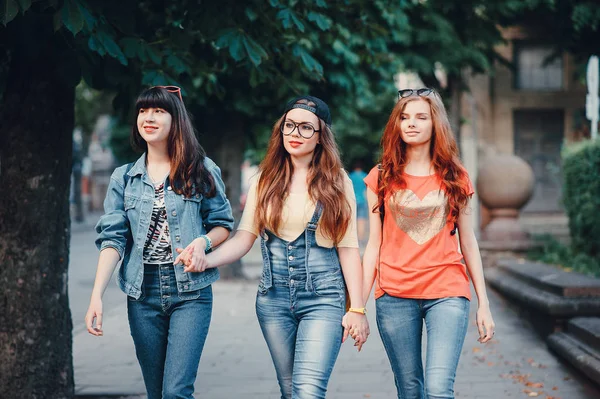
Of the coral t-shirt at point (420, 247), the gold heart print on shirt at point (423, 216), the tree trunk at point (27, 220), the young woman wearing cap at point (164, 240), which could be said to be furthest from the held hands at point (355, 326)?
the tree trunk at point (27, 220)

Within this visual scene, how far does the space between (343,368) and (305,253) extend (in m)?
3.41

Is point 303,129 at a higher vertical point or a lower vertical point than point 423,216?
higher

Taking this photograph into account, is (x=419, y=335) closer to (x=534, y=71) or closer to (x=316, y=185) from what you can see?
(x=316, y=185)

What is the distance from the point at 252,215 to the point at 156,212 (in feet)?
1.44

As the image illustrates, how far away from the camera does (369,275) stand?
4145 mm

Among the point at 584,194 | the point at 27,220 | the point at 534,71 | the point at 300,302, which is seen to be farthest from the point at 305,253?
the point at 534,71

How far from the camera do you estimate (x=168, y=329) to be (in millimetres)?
4066

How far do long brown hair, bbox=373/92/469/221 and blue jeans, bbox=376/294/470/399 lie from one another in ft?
1.41

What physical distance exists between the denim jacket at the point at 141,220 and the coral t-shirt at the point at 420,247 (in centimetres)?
77

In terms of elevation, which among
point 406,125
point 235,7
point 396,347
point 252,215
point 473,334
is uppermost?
point 235,7

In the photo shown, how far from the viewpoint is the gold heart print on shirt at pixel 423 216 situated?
13.4ft

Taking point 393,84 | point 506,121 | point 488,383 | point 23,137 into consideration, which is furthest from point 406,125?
point 506,121

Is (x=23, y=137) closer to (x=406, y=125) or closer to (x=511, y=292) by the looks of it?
(x=406, y=125)

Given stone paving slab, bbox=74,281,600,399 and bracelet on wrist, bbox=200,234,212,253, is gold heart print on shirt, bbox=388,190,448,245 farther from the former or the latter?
stone paving slab, bbox=74,281,600,399
